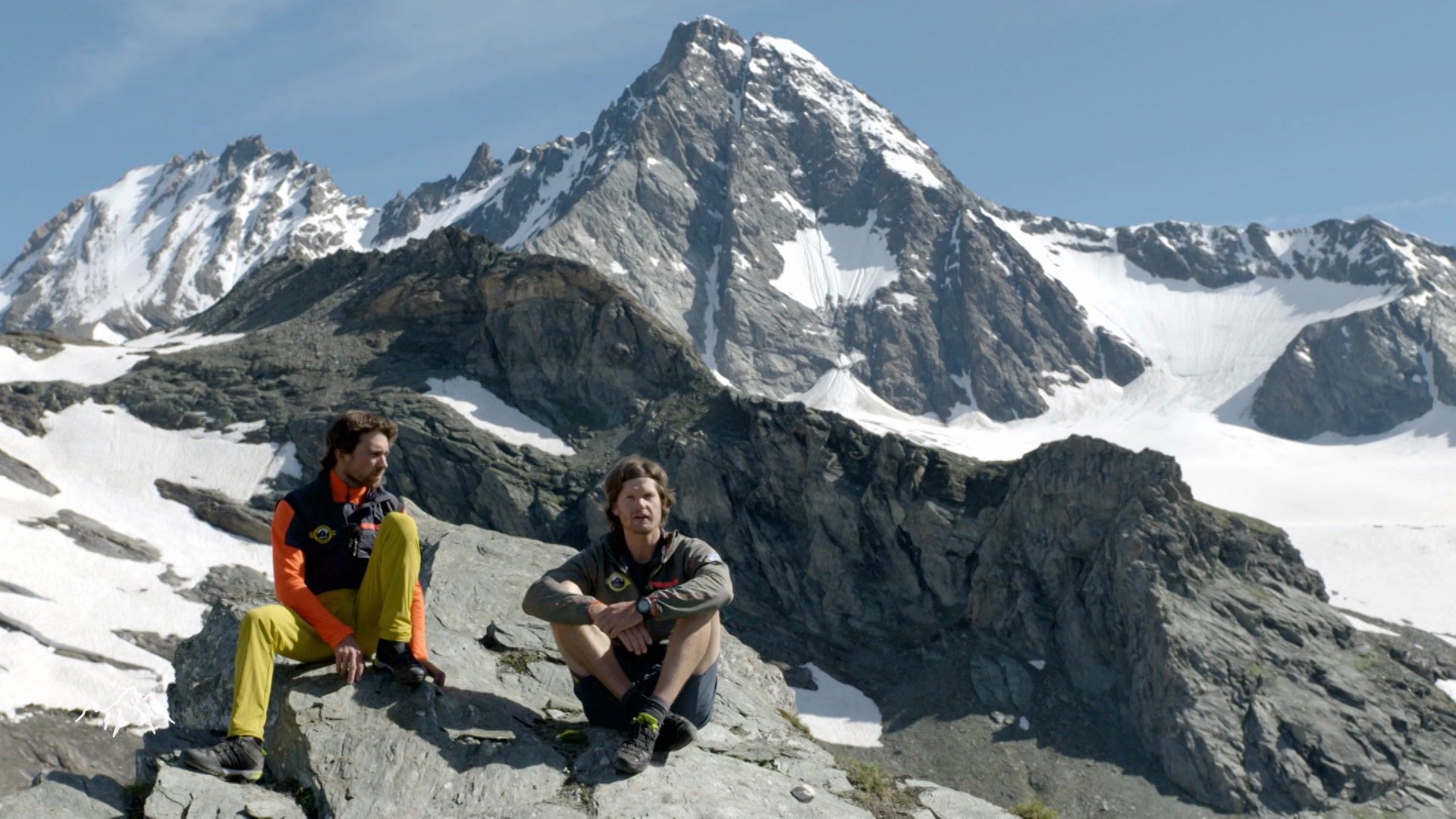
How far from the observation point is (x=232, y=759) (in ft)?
26.8

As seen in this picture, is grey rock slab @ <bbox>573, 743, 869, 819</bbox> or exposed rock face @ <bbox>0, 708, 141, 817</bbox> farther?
exposed rock face @ <bbox>0, 708, 141, 817</bbox>

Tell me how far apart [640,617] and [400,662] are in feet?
6.33

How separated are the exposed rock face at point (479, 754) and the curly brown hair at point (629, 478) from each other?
1796mm

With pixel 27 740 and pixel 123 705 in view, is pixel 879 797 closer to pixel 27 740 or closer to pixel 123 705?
pixel 27 740

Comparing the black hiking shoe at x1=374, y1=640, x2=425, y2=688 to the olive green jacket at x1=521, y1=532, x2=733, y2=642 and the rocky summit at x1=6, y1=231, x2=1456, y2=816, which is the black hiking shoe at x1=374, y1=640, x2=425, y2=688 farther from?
the rocky summit at x1=6, y1=231, x2=1456, y2=816

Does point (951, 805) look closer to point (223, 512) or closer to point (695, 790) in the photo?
point (695, 790)

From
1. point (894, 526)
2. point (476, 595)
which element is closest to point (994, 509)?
point (894, 526)

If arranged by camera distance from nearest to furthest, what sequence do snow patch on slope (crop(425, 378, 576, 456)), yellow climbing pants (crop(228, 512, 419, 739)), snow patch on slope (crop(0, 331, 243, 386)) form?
yellow climbing pants (crop(228, 512, 419, 739))
snow patch on slope (crop(425, 378, 576, 456))
snow patch on slope (crop(0, 331, 243, 386))

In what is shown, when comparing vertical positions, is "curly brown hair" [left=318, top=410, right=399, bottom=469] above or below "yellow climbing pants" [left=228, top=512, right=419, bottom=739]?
above

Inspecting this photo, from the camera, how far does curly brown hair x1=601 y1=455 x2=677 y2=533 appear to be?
31.0 ft

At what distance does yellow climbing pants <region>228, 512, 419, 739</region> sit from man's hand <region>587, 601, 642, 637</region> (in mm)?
1491

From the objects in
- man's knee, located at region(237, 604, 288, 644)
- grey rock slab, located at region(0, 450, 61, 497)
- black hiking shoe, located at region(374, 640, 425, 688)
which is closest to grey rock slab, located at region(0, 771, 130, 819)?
man's knee, located at region(237, 604, 288, 644)

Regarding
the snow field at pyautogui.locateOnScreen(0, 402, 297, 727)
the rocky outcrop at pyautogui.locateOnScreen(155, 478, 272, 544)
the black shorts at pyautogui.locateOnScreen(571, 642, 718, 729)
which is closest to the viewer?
the black shorts at pyautogui.locateOnScreen(571, 642, 718, 729)

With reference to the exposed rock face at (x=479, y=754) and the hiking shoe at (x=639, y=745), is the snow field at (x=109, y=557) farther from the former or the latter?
the hiking shoe at (x=639, y=745)
